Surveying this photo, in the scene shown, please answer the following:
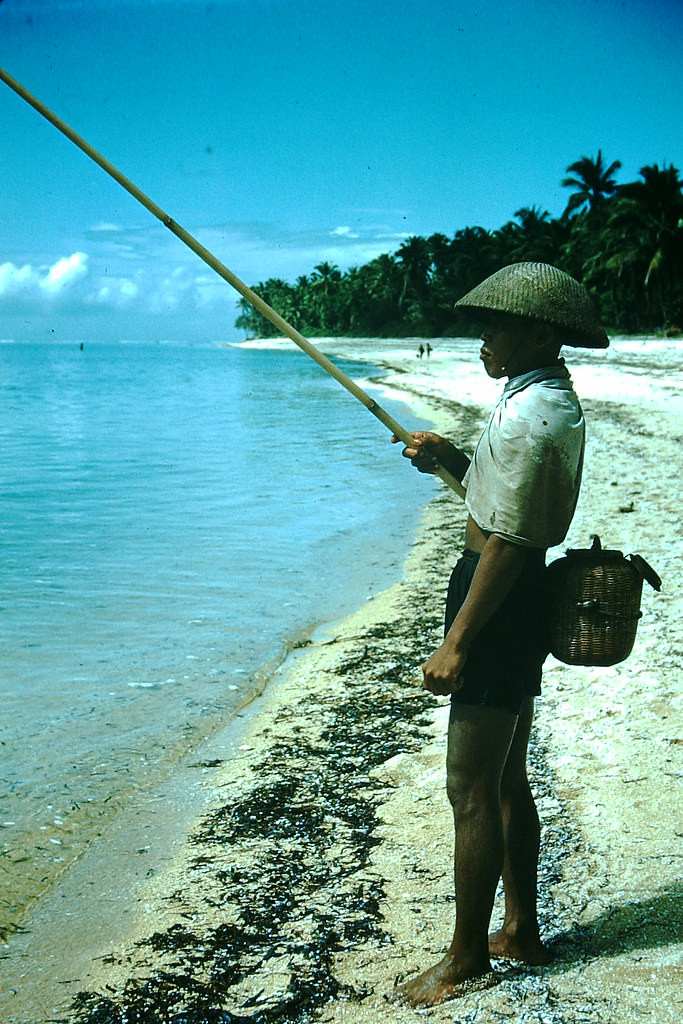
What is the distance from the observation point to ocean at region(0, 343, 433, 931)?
4371 millimetres

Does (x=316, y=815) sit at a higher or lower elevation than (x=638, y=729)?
lower

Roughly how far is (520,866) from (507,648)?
0.68 meters

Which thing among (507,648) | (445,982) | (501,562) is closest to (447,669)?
(507,648)

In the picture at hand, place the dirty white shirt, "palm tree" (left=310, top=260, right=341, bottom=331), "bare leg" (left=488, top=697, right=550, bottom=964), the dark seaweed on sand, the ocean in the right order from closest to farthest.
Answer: the dirty white shirt < "bare leg" (left=488, top=697, right=550, bottom=964) < the dark seaweed on sand < the ocean < "palm tree" (left=310, top=260, right=341, bottom=331)

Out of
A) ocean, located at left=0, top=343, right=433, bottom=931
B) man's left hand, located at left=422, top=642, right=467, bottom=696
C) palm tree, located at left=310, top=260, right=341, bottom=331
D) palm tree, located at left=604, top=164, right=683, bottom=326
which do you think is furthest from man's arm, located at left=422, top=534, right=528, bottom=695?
palm tree, located at left=310, top=260, right=341, bottom=331

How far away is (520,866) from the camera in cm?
238

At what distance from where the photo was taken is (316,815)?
3.53 m

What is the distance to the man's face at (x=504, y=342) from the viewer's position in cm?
211

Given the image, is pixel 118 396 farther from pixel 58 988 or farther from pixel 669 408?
pixel 58 988

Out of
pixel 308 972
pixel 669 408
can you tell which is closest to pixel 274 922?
pixel 308 972

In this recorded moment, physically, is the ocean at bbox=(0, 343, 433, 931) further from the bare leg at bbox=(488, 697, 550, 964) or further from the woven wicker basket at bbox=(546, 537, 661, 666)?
the woven wicker basket at bbox=(546, 537, 661, 666)

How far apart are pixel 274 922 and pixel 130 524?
9768 mm

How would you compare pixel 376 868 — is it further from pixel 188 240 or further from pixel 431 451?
pixel 188 240

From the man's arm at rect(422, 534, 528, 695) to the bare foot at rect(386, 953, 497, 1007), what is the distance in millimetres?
737
